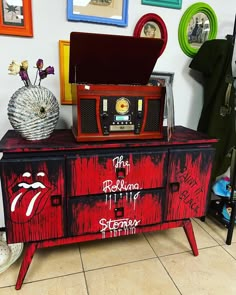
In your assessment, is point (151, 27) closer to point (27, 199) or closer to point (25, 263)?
point (27, 199)

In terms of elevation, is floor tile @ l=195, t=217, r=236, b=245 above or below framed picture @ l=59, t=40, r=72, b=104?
below

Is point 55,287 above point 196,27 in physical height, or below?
below

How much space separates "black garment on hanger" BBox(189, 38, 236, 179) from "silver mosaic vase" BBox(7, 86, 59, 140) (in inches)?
38.5

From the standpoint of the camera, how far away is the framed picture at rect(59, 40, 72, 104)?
4.33 ft

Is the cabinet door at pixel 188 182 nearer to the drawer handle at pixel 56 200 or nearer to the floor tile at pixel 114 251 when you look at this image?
the floor tile at pixel 114 251

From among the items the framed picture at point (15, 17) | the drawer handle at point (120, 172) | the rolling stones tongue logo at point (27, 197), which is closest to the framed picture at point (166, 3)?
the framed picture at point (15, 17)

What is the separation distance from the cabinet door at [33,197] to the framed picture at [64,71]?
0.51 meters

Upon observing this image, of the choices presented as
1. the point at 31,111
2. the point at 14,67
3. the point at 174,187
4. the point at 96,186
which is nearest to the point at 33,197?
the point at 96,186

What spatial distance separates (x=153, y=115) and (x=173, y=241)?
88 cm

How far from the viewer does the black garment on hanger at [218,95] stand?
4.68ft

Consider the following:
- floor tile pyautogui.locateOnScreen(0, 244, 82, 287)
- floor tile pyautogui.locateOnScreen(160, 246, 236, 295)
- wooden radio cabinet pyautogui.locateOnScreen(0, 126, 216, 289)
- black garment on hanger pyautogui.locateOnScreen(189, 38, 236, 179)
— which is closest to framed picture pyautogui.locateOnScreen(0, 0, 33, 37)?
wooden radio cabinet pyautogui.locateOnScreen(0, 126, 216, 289)

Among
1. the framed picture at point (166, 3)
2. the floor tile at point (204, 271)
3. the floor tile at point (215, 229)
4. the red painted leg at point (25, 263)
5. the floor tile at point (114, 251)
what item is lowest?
the floor tile at point (215, 229)

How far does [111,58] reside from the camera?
1161 millimetres

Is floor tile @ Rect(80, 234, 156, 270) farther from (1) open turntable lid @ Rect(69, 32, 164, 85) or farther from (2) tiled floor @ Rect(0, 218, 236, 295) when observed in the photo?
(1) open turntable lid @ Rect(69, 32, 164, 85)
